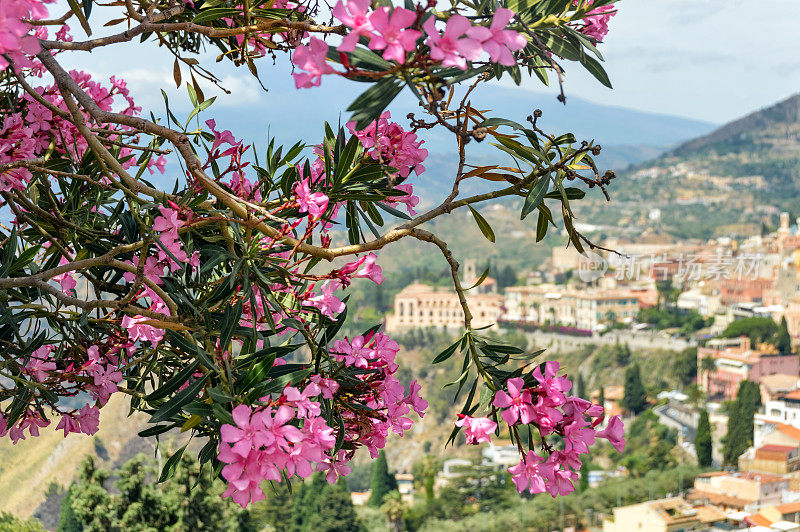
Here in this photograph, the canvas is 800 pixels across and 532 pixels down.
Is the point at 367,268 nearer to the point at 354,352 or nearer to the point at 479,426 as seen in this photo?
the point at 354,352

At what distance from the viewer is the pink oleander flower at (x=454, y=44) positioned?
630 millimetres

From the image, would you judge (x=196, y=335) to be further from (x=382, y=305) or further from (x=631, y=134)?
(x=631, y=134)

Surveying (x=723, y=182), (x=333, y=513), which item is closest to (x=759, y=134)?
(x=723, y=182)

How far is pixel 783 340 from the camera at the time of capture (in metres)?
39.9

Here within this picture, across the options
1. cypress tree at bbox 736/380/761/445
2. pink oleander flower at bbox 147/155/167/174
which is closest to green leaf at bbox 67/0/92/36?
pink oleander flower at bbox 147/155/167/174

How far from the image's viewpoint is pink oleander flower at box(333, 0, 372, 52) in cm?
63

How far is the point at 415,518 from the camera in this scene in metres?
28.7

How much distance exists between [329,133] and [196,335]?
38 cm

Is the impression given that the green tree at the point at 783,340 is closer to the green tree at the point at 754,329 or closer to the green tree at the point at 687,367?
the green tree at the point at 754,329

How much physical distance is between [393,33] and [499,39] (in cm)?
10

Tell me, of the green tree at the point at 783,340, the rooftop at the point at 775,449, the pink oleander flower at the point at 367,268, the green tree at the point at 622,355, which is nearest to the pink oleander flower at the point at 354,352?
the pink oleander flower at the point at 367,268

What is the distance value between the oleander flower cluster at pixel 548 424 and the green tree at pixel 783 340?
4378 cm

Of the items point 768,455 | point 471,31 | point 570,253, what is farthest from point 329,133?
point 570,253

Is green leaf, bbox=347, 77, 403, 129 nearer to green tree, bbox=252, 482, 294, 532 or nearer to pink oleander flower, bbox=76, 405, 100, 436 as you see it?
pink oleander flower, bbox=76, 405, 100, 436
